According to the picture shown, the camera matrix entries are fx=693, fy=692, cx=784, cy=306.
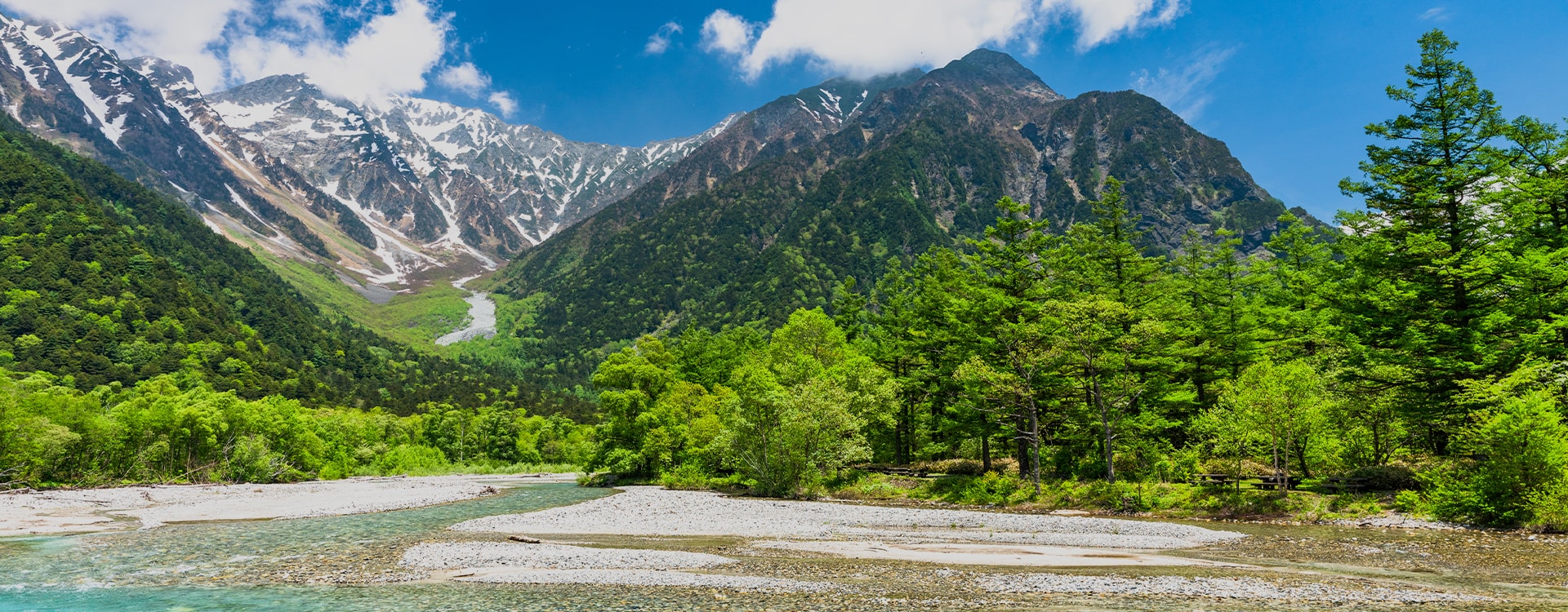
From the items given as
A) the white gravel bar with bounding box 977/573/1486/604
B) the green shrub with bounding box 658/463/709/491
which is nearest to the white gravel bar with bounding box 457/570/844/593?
the white gravel bar with bounding box 977/573/1486/604

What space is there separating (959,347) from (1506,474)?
28.0m

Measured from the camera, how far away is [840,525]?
110ft

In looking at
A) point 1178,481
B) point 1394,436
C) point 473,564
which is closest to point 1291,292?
point 1394,436

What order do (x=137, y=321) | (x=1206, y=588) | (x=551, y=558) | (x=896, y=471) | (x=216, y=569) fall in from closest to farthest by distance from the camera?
1. (x=1206, y=588)
2. (x=216, y=569)
3. (x=551, y=558)
4. (x=896, y=471)
5. (x=137, y=321)

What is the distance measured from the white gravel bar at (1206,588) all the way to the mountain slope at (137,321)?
479 ft

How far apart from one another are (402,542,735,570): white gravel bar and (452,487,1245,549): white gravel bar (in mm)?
5624

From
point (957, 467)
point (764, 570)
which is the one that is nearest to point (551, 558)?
point (764, 570)

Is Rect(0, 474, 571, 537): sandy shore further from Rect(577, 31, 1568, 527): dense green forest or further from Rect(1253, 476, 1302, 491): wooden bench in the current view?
Rect(1253, 476, 1302, 491): wooden bench

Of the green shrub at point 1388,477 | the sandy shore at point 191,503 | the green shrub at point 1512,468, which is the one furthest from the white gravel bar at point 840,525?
the sandy shore at point 191,503

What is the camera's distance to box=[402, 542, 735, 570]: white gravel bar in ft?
74.3

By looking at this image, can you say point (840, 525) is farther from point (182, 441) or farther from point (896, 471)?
point (182, 441)

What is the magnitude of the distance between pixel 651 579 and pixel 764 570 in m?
3.47

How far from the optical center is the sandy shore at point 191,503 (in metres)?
36.2

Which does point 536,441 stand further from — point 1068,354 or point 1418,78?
point 1418,78
